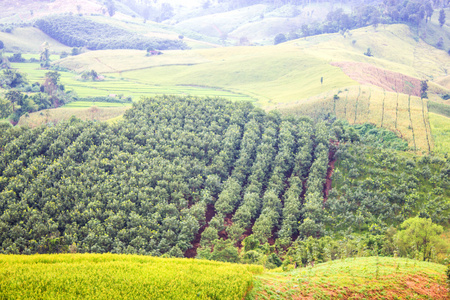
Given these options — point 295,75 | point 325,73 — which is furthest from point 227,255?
point 295,75

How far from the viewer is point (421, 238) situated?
33.7m

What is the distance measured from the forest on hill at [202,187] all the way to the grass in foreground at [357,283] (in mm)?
7378

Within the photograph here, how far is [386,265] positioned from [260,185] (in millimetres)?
25002

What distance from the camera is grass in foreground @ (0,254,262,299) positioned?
1916 cm

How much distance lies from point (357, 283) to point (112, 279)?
734 inches

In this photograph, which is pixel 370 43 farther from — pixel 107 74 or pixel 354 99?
pixel 107 74

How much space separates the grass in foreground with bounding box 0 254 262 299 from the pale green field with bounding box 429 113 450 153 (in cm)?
4946

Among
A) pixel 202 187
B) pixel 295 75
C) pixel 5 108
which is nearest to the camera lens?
pixel 202 187

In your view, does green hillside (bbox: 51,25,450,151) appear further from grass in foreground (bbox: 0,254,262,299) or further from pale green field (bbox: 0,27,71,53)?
grass in foreground (bbox: 0,254,262,299)

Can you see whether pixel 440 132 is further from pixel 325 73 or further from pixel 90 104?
pixel 90 104

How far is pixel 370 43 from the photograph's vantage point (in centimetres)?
17188

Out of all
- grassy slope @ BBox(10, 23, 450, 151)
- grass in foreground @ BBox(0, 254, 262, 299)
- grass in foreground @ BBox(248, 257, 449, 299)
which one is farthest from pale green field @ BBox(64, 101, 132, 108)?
grass in foreground @ BBox(248, 257, 449, 299)

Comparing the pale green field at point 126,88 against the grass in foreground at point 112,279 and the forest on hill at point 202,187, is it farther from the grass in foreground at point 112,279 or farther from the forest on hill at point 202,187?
the grass in foreground at point 112,279

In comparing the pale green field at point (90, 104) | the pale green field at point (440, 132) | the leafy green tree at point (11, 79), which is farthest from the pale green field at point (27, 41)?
the pale green field at point (440, 132)
